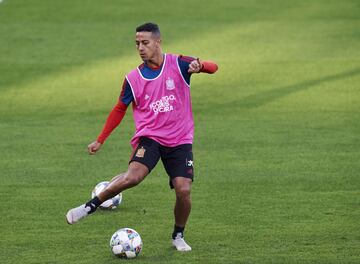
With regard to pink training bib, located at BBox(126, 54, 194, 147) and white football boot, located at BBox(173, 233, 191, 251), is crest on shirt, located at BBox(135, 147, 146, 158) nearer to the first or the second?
pink training bib, located at BBox(126, 54, 194, 147)

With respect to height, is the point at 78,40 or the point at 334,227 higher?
the point at 78,40

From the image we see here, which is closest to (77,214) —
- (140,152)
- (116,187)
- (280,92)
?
(116,187)

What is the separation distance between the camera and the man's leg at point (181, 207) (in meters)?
9.81

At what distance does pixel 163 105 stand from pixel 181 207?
101cm

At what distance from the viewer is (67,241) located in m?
10.4

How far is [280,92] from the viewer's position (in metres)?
20.0

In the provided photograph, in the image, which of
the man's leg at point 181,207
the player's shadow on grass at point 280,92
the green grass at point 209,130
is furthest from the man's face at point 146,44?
the player's shadow on grass at point 280,92

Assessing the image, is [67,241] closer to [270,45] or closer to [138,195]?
[138,195]

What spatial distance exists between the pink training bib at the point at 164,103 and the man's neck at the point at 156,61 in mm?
56

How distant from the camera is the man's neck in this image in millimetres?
9961

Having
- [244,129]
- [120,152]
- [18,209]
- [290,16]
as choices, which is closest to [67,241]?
[18,209]

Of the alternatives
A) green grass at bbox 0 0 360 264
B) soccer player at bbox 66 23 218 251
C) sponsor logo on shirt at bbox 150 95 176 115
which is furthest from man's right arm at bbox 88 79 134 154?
green grass at bbox 0 0 360 264

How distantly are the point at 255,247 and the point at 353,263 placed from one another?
3.54 feet

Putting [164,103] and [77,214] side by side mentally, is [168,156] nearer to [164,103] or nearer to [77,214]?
[164,103]
